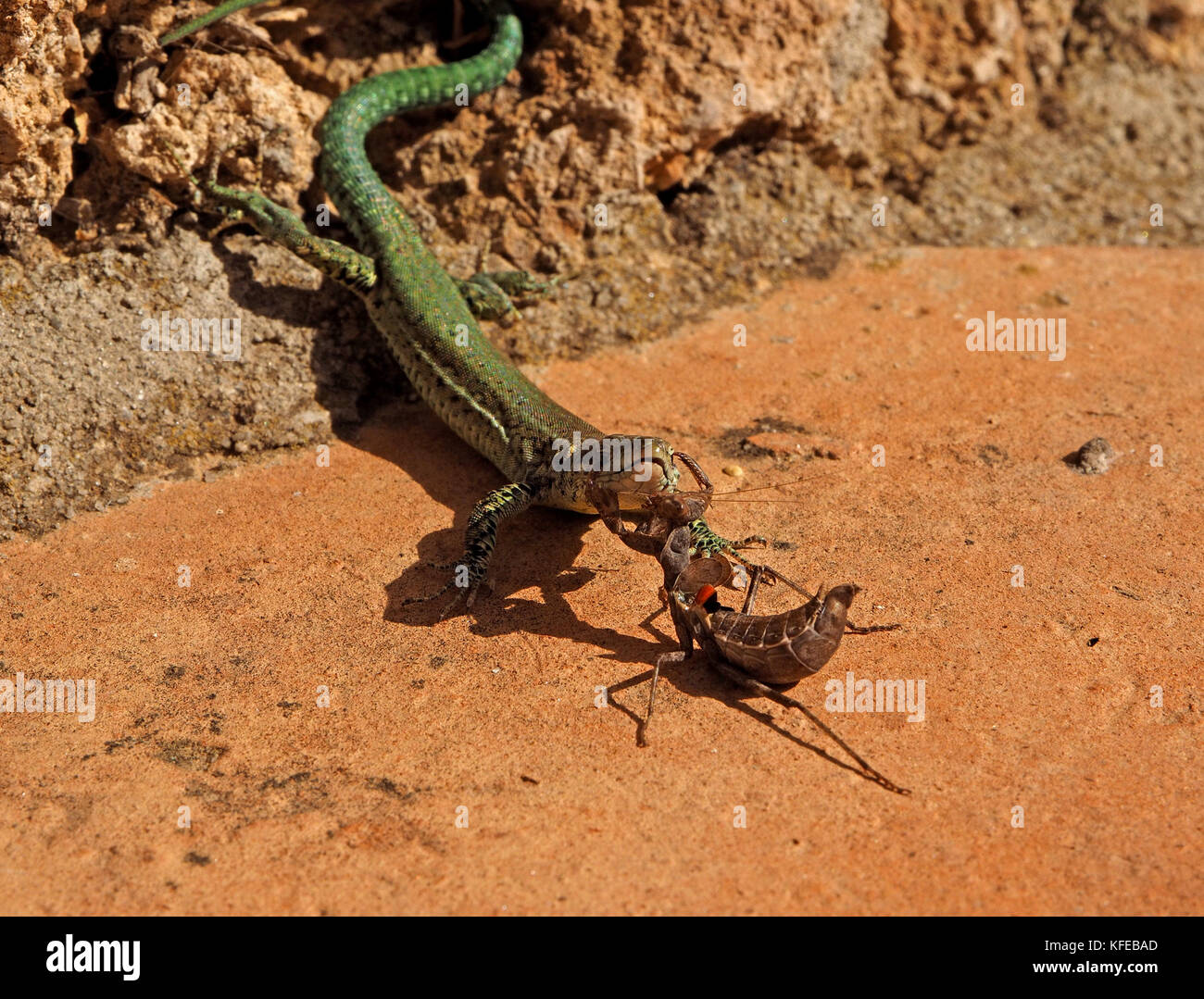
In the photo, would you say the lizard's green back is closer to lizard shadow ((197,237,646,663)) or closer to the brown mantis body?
lizard shadow ((197,237,646,663))

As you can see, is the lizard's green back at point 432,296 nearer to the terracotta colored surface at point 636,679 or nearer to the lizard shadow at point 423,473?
the lizard shadow at point 423,473

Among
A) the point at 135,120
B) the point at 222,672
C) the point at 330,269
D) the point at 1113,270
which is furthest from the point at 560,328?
the point at 1113,270

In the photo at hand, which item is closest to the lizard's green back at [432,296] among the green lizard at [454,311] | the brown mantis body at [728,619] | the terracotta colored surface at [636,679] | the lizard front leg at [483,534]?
the green lizard at [454,311]

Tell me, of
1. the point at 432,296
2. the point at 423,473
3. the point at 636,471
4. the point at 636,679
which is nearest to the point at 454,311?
the point at 432,296

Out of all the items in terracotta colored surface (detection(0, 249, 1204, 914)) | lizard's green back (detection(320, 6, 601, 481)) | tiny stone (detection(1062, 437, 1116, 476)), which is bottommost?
terracotta colored surface (detection(0, 249, 1204, 914))

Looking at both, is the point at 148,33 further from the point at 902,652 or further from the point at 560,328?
the point at 902,652

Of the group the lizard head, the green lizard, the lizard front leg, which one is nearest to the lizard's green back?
the green lizard
